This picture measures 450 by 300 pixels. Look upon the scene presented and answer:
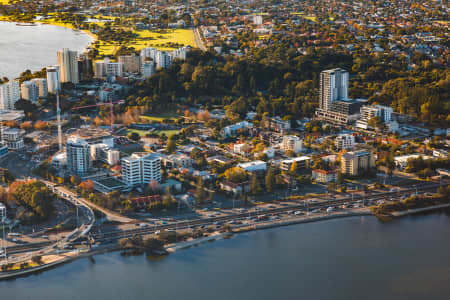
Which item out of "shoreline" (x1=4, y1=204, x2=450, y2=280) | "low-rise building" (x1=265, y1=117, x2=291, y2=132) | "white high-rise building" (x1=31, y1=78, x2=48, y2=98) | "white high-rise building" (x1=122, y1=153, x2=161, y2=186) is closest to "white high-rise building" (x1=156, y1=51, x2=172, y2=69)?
"white high-rise building" (x1=31, y1=78, x2=48, y2=98)

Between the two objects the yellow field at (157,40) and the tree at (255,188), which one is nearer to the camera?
the tree at (255,188)

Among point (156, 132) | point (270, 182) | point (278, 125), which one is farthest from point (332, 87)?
point (270, 182)

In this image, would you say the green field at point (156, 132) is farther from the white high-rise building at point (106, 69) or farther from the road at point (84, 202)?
the white high-rise building at point (106, 69)

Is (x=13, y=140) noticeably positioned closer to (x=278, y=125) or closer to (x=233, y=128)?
(x=233, y=128)

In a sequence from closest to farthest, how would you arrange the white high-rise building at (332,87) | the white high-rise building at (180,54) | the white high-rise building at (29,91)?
1. the white high-rise building at (332,87)
2. the white high-rise building at (29,91)
3. the white high-rise building at (180,54)

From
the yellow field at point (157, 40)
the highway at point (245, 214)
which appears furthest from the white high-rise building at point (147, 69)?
the highway at point (245, 214)

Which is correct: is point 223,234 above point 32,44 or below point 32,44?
below

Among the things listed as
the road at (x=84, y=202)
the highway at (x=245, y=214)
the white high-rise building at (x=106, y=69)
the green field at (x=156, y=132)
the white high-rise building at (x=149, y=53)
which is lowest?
the highway at (x=245, y=214)

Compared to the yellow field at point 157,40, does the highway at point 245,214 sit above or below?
below
